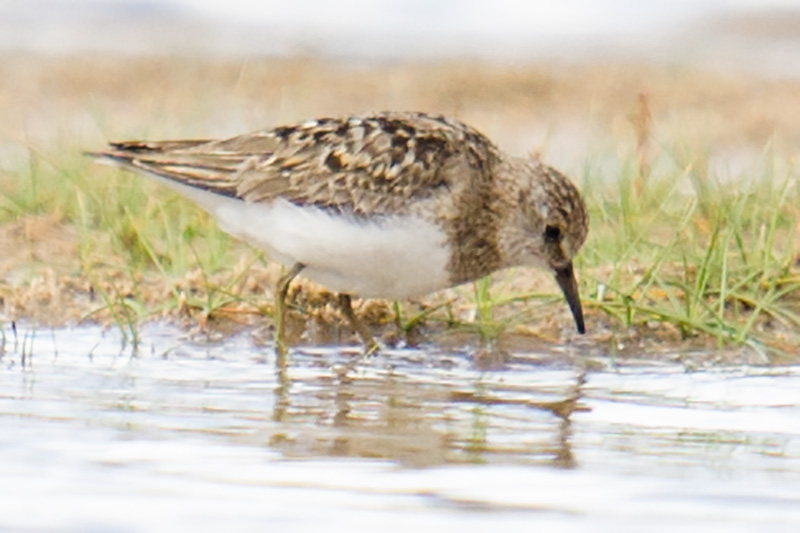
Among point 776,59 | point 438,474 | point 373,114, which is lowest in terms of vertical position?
point 438,474

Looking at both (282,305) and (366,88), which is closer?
(282,305)

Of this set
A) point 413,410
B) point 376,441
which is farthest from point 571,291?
point 376,441

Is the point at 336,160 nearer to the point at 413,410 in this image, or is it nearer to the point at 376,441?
the point at 413,410

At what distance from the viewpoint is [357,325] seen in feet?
23.6

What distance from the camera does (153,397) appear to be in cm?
600

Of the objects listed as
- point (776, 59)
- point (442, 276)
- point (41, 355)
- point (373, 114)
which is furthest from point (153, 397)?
point (776, 59)

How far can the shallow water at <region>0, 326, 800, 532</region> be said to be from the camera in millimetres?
4527

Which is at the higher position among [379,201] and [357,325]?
[379,201]

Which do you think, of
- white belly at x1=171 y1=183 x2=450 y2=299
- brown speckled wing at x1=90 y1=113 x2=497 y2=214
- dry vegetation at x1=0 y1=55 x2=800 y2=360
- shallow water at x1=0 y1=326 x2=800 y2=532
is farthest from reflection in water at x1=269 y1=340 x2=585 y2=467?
brown speckled wing at x1=90 y1=113 x2=497 y2=214

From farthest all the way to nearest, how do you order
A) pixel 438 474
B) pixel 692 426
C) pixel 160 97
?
pixel 160 97, pixel 692 426, pixel 438 474

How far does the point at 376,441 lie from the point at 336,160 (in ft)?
6.50

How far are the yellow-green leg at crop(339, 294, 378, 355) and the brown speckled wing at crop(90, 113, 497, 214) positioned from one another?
1.53ft

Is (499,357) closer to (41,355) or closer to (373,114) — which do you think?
(373,114)

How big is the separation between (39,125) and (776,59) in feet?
22.3
